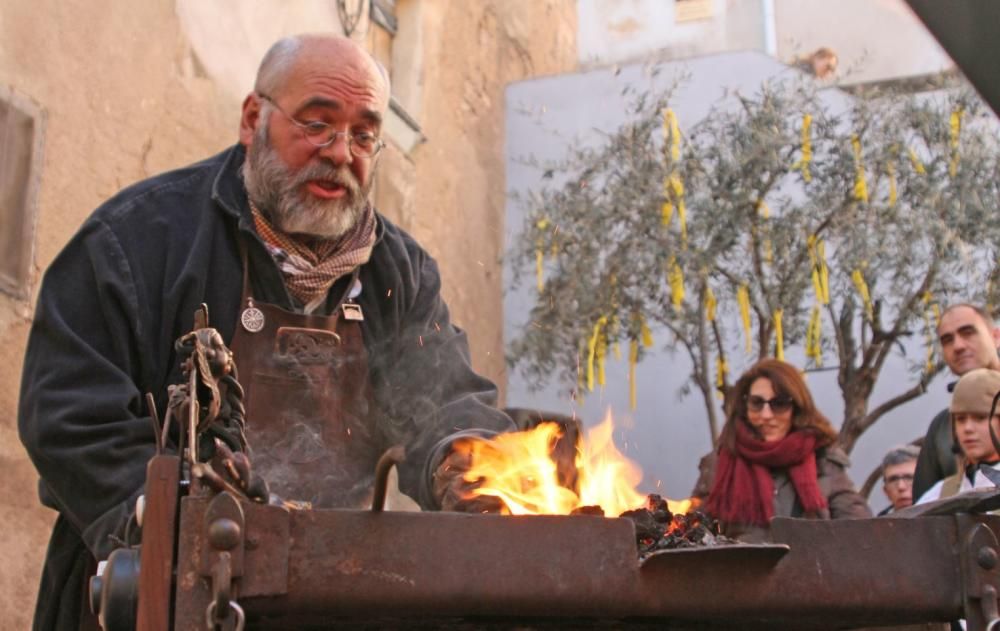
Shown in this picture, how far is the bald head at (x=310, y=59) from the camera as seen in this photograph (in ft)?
12.3

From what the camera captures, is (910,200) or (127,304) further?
(910,200)

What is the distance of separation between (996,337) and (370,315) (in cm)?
305

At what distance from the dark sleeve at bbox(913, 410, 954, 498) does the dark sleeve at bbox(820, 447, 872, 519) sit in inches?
7.9

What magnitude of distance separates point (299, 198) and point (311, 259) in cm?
15

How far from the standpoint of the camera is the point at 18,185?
5.50 m

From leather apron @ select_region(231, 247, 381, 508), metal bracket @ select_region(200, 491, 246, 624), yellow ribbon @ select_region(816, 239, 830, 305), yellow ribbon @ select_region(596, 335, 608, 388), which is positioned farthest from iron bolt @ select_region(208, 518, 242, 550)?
yellow ribbon @ select_region(596, 335, 608, 388)

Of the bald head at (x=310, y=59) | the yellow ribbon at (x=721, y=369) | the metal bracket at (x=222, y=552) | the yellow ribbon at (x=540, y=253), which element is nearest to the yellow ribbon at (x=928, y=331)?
the yellow ribbon at (x=721, y=369)

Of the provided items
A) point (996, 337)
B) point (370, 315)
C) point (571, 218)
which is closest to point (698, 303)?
point (571, 218)

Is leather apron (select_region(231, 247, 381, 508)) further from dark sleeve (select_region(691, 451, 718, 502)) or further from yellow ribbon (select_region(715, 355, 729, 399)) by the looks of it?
yellow ribbon (select_region(715, 355, 729, 399))

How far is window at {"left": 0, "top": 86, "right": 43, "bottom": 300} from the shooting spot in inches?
213

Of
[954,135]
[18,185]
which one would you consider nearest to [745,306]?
[954,135]

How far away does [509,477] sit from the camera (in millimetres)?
3008

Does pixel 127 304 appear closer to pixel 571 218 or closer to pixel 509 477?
pixel 509 477

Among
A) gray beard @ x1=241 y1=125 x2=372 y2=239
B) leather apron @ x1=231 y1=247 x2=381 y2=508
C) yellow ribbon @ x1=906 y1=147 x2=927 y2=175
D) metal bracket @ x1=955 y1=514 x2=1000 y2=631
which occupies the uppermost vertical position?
yellow ribbon @ x1=906 y1=147 x2=927 y2=175
